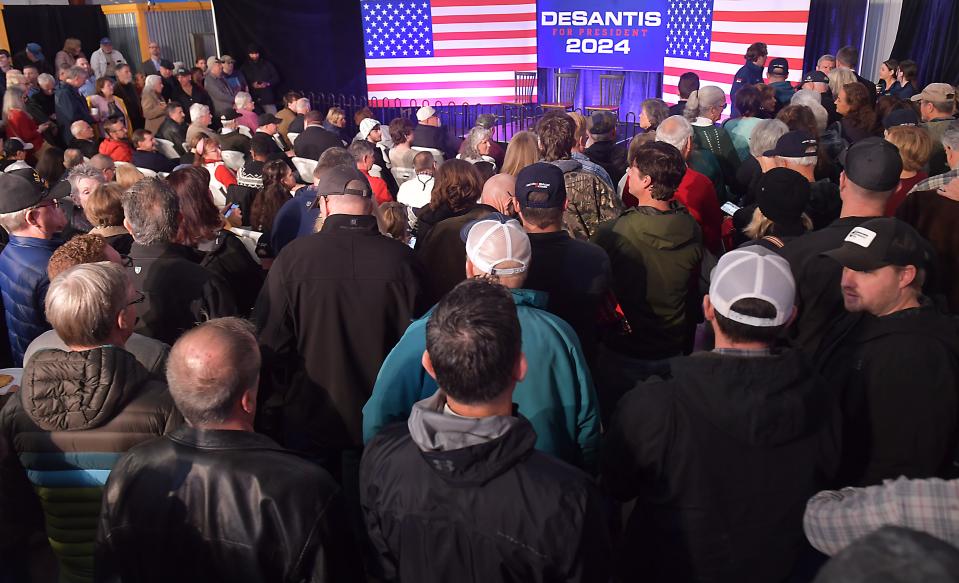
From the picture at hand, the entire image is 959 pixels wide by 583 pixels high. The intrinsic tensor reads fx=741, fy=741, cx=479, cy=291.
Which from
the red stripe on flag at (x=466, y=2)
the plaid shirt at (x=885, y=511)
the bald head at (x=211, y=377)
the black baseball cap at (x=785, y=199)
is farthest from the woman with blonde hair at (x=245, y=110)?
the plaid shirt at (x=885, y=511)

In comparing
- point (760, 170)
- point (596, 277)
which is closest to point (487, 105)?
point (760, 170)

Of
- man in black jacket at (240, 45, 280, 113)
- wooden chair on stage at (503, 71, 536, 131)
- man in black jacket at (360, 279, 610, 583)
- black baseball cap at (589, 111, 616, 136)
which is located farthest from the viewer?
wooden chair on stage at (503, 71, 536, 131)

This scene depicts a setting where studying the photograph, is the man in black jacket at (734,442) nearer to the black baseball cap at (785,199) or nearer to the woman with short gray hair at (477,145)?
the black baseball cap at (785,199)

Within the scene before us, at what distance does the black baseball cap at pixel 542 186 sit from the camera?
3.04m

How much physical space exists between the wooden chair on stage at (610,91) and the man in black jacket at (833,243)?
10.4m

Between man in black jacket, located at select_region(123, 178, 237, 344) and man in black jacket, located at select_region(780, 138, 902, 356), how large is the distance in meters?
2.41

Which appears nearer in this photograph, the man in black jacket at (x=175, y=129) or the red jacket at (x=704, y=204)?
the red jacket at (x=704, y=204)

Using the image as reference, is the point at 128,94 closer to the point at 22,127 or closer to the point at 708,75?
the point at 22,127

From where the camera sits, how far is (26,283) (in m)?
3.41

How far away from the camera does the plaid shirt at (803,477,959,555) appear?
1.37 meters

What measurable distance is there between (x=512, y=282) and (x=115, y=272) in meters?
1.33

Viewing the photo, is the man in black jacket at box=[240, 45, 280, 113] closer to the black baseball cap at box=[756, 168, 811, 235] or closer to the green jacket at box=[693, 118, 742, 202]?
the green jacket at box=[693, 118, 742, 202]

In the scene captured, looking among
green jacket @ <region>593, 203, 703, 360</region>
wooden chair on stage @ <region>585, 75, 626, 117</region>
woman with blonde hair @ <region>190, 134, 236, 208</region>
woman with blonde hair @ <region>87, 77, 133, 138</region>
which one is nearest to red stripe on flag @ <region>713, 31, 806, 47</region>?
wooden chair on stage @ <region>585, 75, 626, 117</region>

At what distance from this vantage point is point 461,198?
3846 mm
